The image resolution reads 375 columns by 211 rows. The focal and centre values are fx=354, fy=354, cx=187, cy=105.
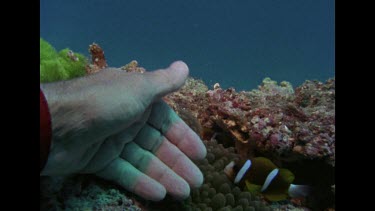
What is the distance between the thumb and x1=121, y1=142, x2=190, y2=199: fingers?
0.41 metres

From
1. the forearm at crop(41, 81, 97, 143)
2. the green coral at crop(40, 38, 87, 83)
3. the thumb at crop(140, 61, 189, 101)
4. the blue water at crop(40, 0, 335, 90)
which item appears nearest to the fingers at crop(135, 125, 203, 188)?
the thumb at crop(140, 61, 189, 101)

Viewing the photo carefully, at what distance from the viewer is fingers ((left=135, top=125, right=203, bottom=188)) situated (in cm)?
241

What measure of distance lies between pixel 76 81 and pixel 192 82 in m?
5.77

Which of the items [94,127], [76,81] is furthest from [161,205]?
[76,81]

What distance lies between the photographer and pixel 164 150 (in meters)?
2.43

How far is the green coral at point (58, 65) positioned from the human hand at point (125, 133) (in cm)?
185

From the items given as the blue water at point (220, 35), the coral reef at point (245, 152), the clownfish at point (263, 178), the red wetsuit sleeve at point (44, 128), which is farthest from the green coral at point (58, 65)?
the blue water at point (220, 35)

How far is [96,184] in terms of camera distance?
2365mm

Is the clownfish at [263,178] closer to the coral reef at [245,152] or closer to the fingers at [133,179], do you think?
the coral reef at [245,152]

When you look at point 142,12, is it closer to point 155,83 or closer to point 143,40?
point 143,40

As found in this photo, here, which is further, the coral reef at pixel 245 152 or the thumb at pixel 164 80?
the coral reef at pixel 245 152

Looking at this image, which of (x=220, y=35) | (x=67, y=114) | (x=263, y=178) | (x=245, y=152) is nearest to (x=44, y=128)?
(x=67, y=114)

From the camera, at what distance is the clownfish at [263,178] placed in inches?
120

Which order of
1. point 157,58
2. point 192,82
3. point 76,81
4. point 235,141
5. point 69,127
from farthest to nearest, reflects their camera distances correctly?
point 157,58
point 192,82
point 235,141
point 76,81
point 69,127
